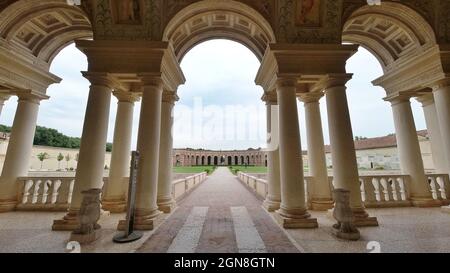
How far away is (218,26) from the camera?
30.6ft

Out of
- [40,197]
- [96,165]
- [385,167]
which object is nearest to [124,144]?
[96,165]

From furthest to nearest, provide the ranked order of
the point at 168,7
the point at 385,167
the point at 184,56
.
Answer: the point at 385,167, the point at 184,56, the point at 168,7

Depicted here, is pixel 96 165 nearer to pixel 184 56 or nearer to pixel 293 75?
pixel 184 56

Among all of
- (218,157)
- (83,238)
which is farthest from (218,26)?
(218,157)

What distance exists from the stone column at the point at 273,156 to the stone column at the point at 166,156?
4116 millimetres

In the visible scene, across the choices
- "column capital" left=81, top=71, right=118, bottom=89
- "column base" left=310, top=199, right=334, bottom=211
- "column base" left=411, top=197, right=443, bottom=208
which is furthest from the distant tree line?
"column base" left=411, top=197, right=443, bottom=208

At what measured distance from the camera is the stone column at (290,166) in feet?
19.2

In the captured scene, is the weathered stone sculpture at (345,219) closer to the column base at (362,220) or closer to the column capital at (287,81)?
→ the column base at (362,220)

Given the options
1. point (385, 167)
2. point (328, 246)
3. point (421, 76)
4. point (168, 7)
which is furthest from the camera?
point (385, 167)

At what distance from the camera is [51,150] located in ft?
128

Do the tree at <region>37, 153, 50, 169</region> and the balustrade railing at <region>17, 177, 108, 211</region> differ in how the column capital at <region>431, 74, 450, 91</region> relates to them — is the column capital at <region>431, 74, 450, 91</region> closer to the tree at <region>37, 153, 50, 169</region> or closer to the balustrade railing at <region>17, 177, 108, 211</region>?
the balustrade railing at <region>17, 177, 108, 211</region>
